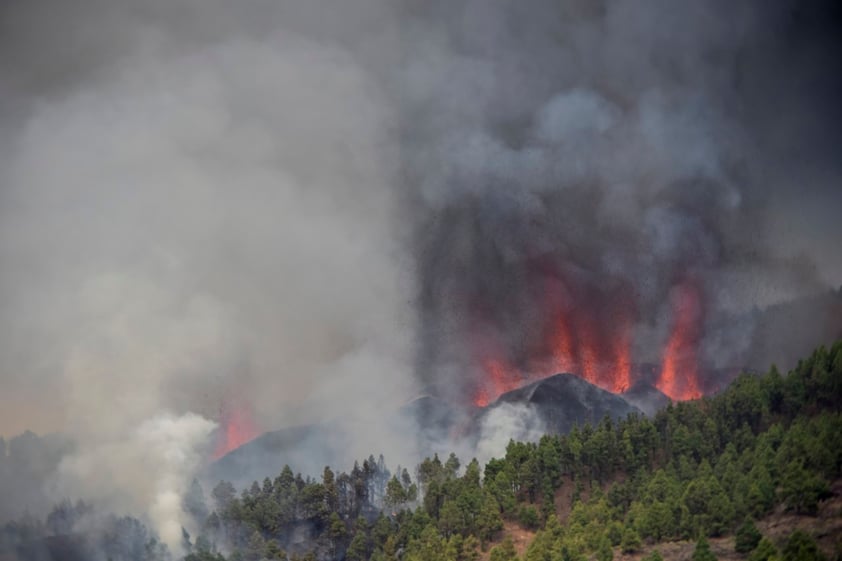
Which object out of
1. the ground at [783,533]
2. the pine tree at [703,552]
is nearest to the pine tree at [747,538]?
the ground at [783,533]

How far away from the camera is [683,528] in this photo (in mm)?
109188

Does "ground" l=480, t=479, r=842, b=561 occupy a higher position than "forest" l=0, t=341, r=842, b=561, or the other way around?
"forest" l=0, t=341, r=842, b=561

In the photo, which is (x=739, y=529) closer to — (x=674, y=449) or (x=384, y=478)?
(x=674, y=449)

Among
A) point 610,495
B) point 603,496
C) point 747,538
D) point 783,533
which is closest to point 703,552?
point 747,538

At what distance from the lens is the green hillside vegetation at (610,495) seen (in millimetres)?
107375

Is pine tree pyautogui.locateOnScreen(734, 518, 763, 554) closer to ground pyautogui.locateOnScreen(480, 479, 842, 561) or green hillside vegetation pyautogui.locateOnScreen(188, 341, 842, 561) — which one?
green hillside vegetation pyautogui.locateOnScreen(188, 341, 842, 561)

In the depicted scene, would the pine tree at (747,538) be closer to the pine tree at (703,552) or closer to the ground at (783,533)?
the ground at (783,533)

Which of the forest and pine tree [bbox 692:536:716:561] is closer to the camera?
pine tree [bbox 692:536:716:561]

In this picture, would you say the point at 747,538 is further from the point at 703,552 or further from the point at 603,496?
the point at 603,496

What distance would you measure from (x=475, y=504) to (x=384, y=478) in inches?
1743

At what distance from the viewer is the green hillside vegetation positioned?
352 ft

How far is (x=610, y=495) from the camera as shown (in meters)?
121

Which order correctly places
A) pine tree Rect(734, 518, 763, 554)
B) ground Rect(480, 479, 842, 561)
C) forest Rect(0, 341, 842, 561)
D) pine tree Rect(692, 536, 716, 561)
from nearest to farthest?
ground Rect(480, 479, 842, 561)
pine tree Rect(692, 536, 716, 561)
pine tree Rect(734, 518, 763, 554)
forest Rect(0, 341, 842, 561)

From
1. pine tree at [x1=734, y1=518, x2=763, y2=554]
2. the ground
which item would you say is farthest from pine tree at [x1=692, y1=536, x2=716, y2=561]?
pine tree at [x1=734, y1=518, x2=763, y2=554]
